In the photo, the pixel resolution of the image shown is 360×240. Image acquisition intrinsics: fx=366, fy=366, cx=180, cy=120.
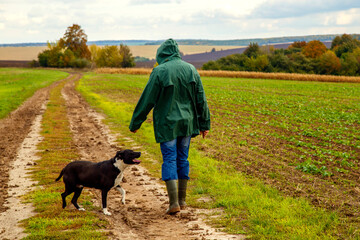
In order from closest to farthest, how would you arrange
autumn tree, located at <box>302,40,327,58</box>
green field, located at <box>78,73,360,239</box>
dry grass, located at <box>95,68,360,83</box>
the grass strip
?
the grass strip < green field, located at <box>78,73,360,239</box> < dry grass, located at <box>95,68,360,83</box> < autumn tree, located at <box>302,40,327,58</box>

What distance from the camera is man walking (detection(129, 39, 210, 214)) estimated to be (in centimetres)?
547

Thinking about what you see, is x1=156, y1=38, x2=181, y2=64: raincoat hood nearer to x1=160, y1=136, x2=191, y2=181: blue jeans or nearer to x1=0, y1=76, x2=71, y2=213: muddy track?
x1=160, y1=136, x2=191, y2=181: blue jeans

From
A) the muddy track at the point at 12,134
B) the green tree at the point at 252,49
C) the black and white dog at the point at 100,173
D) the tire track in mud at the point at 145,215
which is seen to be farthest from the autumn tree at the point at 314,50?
the black and white dog at the point at 100,173

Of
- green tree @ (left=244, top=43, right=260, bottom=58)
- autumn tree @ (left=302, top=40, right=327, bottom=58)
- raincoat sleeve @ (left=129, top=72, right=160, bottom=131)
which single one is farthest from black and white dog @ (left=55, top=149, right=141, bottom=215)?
autumn tree @ (left=302, top=40, right=327, bottom=58)

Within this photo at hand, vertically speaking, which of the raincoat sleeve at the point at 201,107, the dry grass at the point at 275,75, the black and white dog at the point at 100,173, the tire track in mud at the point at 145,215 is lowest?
the dry grass at the point at 275,75

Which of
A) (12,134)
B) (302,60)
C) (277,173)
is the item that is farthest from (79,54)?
(277,173)

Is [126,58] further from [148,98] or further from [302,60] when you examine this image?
[148,98]

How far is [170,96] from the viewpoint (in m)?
5.50

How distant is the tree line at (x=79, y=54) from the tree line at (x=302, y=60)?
2627cm

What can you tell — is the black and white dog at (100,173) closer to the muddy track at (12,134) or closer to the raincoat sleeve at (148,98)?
the raincoat sleeve at (148,98)

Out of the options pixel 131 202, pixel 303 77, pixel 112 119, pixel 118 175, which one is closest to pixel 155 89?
pixel 118 175

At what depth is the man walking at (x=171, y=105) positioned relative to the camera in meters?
5.47

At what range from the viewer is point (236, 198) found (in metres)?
6.43

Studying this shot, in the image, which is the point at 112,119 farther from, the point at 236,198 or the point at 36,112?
the point at 236,198
